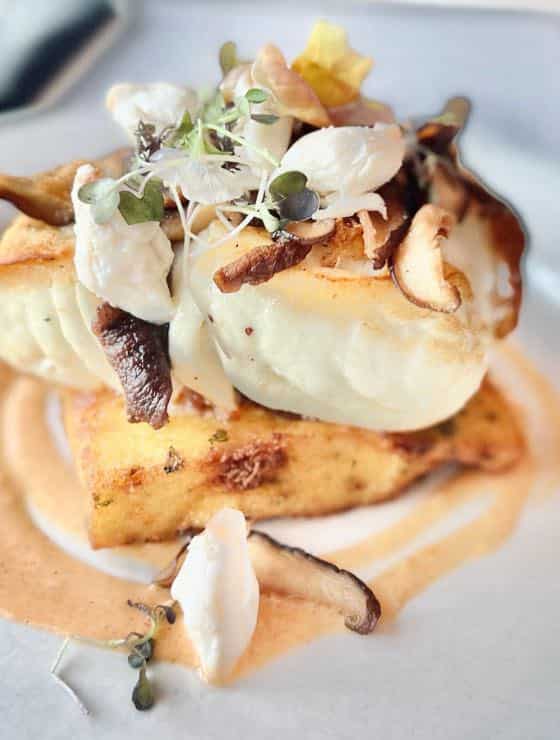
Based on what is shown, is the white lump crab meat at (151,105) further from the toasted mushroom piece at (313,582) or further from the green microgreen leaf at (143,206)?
the toasted mushroom piece at (313,582)

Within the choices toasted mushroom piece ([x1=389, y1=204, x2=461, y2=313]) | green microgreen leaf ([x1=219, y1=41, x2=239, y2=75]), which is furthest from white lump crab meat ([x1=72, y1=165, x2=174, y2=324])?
green microgreen leaf ([x1=219, y1=41, x2=239, y2=75])

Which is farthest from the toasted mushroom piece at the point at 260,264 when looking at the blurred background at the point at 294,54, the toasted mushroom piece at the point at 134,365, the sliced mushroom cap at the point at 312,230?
the blurred background at the point at 294,54

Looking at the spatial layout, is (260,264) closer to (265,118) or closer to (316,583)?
(265,118)

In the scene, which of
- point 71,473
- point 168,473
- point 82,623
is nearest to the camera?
point 82,623

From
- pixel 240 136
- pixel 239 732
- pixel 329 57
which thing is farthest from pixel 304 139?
pixel 239 732

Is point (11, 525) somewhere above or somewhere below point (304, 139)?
below

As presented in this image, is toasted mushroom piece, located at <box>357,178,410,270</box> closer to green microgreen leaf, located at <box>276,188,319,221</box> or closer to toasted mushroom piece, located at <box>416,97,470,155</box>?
green microgreen leaf, located at <box>276,188,319,221</box>

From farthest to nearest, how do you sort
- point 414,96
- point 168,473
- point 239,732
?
point 414,96 → point 168,473 → point 239,732

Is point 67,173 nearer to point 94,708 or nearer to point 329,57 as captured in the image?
point 329,57
